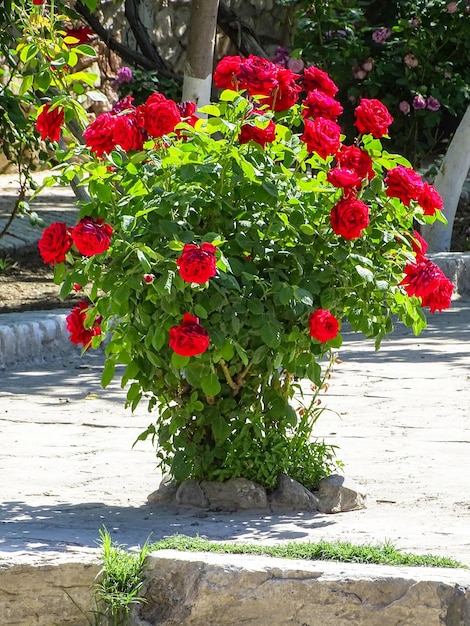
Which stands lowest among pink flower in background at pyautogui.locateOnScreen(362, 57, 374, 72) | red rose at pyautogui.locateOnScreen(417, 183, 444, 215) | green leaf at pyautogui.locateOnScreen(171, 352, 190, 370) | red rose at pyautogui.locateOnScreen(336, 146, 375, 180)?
green leaf at pyautogui.locateOnScreen(171, 352, 190, 370)

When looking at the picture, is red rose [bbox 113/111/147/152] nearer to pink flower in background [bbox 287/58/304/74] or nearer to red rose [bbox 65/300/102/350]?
red rose [bbox 65/300/102/350]

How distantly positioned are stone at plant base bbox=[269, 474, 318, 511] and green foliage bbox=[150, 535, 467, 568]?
1.85ft

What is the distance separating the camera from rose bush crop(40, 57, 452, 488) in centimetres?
368

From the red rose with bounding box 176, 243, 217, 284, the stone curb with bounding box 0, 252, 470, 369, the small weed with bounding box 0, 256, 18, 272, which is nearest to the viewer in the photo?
the red rose with bounding box 176, 243, 217, 284

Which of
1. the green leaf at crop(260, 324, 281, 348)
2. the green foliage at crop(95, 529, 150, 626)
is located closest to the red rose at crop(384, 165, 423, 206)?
the green leaf at crop(260, 324, 281, 348)

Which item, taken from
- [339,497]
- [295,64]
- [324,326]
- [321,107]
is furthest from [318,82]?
[295,64]

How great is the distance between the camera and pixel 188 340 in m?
3.52

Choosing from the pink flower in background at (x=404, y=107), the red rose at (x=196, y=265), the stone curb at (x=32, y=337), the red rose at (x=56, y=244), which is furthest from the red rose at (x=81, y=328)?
the pink flower in background at (x=404, y=107)

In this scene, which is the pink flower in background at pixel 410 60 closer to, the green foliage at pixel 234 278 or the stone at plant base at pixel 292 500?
the green foliage at pixel 234 278

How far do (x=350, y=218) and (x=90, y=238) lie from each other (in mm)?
757

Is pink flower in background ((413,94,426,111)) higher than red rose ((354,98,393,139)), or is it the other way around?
pink flower in background ((413,94,426,111))

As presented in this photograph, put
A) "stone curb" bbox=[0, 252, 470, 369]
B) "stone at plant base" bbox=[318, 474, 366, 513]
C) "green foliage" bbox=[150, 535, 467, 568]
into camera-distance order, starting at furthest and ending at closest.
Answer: "stone curb" bbox=[0, 252, 470, 369]
"stone at plant base" bbox=[318, 474, 366, 513]
"green foliage" bbox=[150, 535, 467, 568]

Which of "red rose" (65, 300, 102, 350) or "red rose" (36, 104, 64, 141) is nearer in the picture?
"red rose" (36, 104, 64, 141)

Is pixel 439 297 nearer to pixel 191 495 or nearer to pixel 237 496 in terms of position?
pixel 237 496
